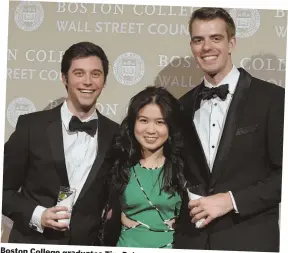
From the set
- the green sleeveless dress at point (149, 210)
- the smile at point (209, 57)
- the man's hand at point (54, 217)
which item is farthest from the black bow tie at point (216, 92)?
the man's hand at point (54, 217)

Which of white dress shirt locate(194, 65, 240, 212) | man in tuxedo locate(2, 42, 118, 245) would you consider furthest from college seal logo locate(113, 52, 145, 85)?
white dress shirt locate(194, 65, 240, 212)

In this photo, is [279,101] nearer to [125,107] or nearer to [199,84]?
[199,84]

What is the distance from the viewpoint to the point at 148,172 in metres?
2.52

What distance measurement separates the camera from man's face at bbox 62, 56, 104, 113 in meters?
2.50

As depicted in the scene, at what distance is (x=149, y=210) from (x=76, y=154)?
19.1 inches

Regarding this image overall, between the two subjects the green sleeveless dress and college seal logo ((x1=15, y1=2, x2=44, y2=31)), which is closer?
the green sleeveless dress

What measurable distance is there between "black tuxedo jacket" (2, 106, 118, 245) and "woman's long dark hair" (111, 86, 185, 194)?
67mm

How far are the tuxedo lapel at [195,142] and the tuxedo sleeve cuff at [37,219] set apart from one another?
32.4 inches

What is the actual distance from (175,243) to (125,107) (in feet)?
2.49

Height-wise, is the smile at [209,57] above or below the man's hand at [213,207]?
above

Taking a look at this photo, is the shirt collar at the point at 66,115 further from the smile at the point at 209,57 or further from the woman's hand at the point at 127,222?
the smile at the point at 209,57

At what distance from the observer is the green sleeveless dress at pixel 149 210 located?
8.14 ft

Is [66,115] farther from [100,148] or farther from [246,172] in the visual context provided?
[246,172]

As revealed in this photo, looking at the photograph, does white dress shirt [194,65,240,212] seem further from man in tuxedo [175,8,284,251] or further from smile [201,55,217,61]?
smile [201,55,217,61]
